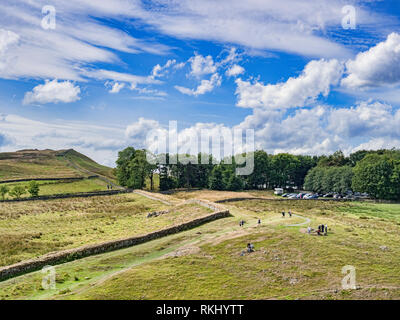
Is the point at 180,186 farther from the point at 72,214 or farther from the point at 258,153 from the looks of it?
the point at 72,214

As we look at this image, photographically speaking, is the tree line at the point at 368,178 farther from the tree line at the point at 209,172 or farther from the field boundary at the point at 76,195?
the field boundary at the point at 76,195

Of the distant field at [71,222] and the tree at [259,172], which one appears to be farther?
the tree at [259,172]

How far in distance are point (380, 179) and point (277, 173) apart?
43008mm


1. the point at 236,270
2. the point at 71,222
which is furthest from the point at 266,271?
the point at 71,222

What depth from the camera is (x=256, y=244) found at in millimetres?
33156

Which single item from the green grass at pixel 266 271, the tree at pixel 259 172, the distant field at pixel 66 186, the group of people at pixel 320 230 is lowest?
the green grass at pixel 266 271

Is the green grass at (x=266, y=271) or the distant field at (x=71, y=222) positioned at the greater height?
the green grass at (x=266, y=271)

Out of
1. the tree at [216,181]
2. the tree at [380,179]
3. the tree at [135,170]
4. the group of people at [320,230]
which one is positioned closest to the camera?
the group of people at [320,230]

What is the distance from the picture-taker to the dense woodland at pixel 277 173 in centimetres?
9412

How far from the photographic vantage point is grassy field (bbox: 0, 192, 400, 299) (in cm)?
2302

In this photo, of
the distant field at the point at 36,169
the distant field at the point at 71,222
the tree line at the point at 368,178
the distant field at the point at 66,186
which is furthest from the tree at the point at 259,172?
the distant field at the point at 36,169

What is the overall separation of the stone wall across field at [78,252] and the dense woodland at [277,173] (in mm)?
71455

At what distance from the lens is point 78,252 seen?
3369 centimetres

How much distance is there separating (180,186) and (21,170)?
75.4 metres
